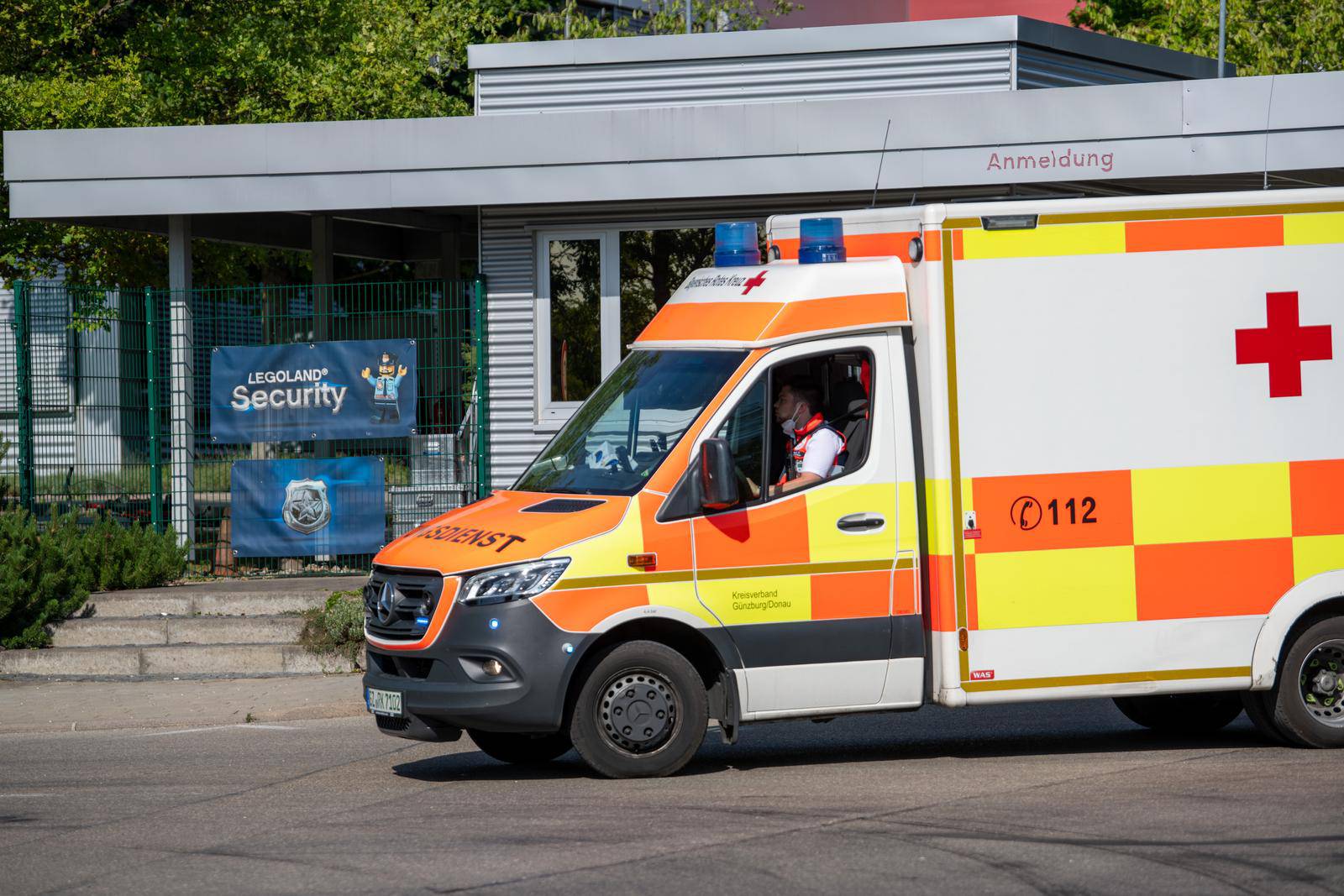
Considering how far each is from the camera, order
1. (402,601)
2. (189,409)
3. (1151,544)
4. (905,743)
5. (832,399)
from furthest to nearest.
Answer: (189,409) → (905,743) → (832,399) → (1151,544) → (402,601)

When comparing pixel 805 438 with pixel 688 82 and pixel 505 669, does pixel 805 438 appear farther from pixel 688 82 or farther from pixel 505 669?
pixel 688 82

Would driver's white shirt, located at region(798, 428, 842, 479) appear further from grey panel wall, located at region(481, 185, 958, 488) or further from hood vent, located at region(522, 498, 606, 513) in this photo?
grey panel wall, located at region(481, 185, 958, 488)

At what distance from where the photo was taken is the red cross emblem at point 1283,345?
348 inches

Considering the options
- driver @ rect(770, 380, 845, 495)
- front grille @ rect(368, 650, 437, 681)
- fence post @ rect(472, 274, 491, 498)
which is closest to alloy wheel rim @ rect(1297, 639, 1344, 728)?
driver @ rect(770, 380, 845, 495)

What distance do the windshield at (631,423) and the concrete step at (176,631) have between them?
4904 mm

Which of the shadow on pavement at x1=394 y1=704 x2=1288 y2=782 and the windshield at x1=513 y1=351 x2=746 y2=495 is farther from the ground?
the windshield at x1=513 y1=351 x2=746 y2=495

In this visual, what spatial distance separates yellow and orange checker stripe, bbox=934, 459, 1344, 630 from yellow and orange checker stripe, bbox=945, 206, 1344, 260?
1153mm

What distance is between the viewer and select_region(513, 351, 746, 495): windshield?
845 centimetres

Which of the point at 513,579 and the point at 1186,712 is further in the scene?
the point at 1186,712

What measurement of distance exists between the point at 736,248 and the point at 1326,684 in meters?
3.88

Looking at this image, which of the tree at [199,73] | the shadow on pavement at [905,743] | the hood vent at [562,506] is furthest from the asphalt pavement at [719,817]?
the tree at [199,73]

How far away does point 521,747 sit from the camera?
9.12m

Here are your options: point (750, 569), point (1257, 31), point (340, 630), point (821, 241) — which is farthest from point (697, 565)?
point (1257, 31)

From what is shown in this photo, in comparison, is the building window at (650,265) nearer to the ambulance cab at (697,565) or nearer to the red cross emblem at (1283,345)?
the ambulance cab at (697,565)
